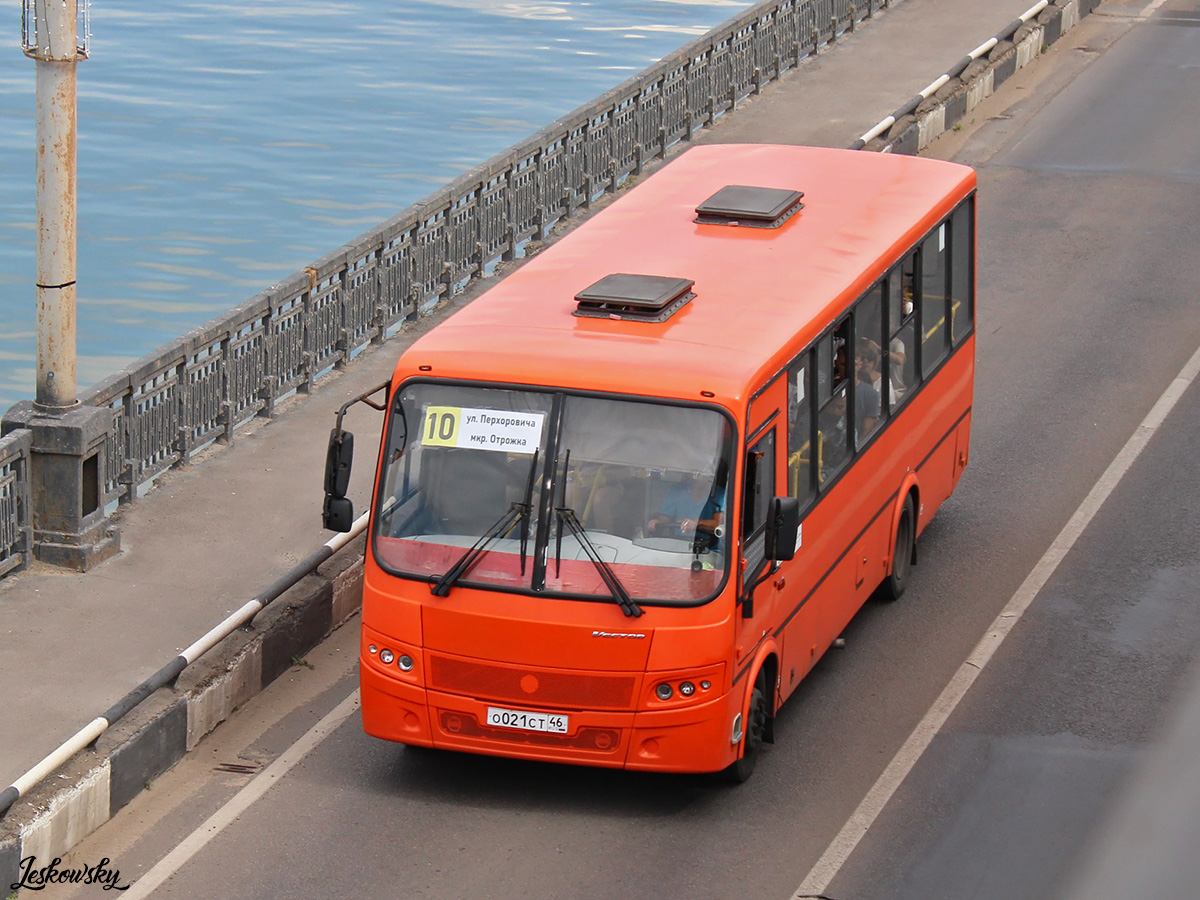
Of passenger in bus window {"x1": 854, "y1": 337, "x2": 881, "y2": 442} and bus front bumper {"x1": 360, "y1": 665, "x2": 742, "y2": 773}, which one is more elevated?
passenger in bus window {"x1": 854, "y1": 337, "x2": 881, "y2": 442}

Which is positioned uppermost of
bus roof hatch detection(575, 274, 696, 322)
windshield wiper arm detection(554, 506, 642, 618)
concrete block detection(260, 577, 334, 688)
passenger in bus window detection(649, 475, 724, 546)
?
bus roof hatch detection(575, 274, 696, 322)

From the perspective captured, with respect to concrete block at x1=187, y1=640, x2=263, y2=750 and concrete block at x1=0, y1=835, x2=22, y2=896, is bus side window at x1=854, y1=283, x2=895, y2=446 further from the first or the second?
Result: concrete block at x1=0, y1=835, x2=22, y2=896

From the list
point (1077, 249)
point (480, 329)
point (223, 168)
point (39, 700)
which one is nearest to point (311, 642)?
point (39, 700)

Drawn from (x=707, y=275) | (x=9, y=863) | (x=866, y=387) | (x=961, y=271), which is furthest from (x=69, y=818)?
(x=961, y=271)

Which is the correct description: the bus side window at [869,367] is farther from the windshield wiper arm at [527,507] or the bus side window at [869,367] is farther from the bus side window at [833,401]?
the windshield wiper arm at [527,507]

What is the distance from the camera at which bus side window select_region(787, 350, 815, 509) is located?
10.7 m

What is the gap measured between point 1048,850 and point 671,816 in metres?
1.89

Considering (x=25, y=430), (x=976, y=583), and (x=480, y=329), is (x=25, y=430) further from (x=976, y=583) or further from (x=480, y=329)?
(x=976, y=583)

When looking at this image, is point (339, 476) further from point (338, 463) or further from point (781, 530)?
point (781, 530)

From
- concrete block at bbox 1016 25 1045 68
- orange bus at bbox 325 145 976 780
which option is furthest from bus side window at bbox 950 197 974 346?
concrete block at bbox 1016 25 1045 68

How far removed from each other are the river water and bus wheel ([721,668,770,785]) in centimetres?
Result: 1602

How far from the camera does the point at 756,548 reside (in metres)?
10.1

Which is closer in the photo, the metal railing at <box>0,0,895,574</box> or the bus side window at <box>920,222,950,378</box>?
the bus side window at <box>920,222,950,378</box>

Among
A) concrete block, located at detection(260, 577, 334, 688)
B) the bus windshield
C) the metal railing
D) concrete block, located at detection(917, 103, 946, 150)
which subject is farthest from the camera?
concrete block, located at detection(917, 103, 946, 150)
